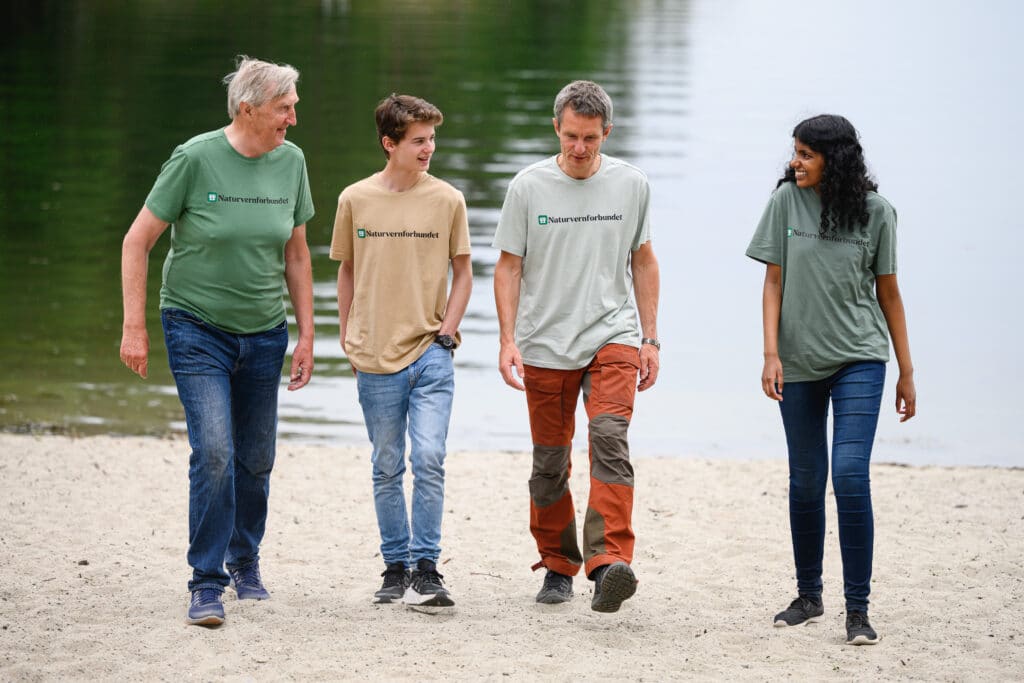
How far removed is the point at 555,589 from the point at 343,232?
1759 millimetres

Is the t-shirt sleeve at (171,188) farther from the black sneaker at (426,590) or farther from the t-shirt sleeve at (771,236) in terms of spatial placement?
the t-shirt sleeve at (771,236)

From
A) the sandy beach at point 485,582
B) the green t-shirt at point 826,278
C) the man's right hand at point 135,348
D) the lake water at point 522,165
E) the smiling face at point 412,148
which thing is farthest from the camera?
the lake water at point 522,165

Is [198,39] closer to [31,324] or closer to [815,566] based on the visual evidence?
[31,324]

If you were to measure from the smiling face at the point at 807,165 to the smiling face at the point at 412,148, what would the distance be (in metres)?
1.43

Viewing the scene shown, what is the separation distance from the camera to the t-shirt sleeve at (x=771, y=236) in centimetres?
558

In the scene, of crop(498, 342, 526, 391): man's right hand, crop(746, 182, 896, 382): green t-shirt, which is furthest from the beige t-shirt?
crop(746, 182, 896, 382): green t-shirt

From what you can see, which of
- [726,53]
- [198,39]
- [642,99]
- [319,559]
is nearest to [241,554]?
[319,559]

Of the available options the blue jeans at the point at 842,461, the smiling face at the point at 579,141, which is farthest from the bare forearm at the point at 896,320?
the smiling face at the point at 579,141

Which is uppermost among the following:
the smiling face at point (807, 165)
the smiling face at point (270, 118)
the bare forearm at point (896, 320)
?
the smiling face at point (270, 118)

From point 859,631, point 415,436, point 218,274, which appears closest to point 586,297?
point 415,436

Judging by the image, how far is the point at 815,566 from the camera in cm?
584

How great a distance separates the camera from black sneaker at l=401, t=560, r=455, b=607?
5777mm

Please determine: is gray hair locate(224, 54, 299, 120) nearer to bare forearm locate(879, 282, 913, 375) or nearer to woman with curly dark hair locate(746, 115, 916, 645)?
woman with curly dark hair locate(746, 115, 916, 645)

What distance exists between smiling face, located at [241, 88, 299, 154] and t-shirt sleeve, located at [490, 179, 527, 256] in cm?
91
